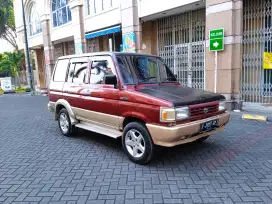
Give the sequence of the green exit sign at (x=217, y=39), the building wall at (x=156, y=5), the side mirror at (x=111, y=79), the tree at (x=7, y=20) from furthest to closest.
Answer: the tree at (x=7, y=20)
the building wall at (x=156, y=5)
the green exit sign at (x=217, y=39)
the side mirror at (x=111, y=79)

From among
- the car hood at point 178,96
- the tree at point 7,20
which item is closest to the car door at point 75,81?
the car hood at point 178,96

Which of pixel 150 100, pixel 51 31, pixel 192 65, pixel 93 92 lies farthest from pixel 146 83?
pixel 51 31

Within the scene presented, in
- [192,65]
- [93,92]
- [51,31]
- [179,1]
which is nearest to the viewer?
[93,92]

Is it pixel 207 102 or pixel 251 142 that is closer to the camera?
pixel 207 102

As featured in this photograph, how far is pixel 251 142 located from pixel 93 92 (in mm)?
3621

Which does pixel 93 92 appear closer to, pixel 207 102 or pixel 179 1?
pixel 207 102

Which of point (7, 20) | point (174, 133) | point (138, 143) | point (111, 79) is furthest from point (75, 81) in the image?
point (7, 20)

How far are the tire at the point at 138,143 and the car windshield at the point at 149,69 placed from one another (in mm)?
936

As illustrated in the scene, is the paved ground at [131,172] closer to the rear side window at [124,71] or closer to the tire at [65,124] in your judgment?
the tire at [65,124]

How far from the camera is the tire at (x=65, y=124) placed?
6.00m

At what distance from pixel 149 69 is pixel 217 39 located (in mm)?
4348

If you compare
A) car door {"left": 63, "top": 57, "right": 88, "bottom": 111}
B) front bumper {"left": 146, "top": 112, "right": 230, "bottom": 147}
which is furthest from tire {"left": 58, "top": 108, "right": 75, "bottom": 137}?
front bumper {"left": 146, "top": 112, "right": 230, "bottom": 147}

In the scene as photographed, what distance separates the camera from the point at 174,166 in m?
4.13

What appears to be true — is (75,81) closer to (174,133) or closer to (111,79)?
(111,79)
